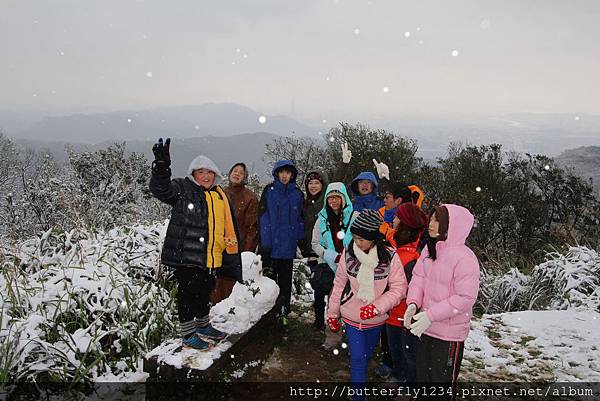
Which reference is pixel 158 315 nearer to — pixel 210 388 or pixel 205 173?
pixel 210 388

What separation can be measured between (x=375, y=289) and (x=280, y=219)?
69.8 inches

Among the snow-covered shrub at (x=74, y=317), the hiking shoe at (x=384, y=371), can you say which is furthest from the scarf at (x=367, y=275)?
the snow-covered shrub at (x=74, y=317)

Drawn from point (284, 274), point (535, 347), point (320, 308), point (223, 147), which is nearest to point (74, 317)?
point (284, 274)

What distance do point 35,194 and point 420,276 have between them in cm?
2211

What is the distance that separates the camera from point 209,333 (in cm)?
331

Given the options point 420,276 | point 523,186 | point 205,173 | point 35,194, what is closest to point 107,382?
point 205,173

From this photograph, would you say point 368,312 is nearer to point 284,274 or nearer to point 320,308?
point 320,308

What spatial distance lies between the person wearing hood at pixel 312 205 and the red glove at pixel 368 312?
155cm

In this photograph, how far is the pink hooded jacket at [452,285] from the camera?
2613mm

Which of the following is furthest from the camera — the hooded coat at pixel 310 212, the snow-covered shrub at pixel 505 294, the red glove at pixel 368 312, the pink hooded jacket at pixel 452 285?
the snow-covered shrub at pixel 505 294

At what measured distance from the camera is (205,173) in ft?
11.1

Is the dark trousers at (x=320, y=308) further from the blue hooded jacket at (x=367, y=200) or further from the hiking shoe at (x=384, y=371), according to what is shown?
the blue hooded jacket at (x=367, y=200)

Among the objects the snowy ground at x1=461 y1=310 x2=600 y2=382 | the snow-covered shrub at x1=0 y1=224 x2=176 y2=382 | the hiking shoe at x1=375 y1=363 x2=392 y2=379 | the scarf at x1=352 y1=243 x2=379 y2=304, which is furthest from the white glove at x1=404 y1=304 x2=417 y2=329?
the snow-covered shrub at x1=0 y1=224 x2=176 y2=382

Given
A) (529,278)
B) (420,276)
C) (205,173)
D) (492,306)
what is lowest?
(492,306)
